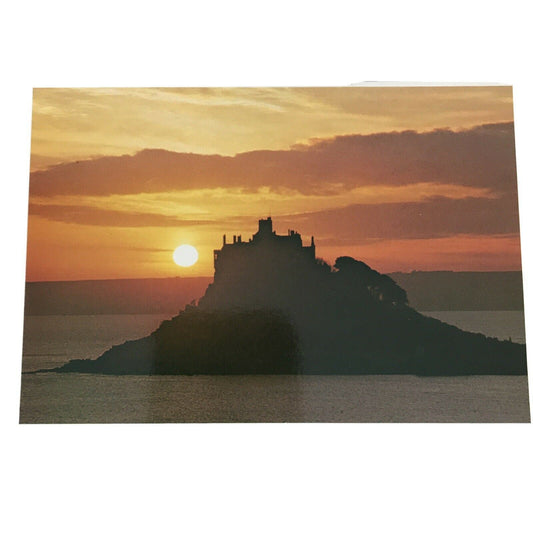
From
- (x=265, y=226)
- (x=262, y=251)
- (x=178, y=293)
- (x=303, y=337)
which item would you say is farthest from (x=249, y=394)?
(x=265, y=226)

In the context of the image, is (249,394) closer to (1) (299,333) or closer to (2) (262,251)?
(1) (299,333)

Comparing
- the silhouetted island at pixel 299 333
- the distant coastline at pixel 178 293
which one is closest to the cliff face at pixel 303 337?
the silhouetted island at pixel 299 333

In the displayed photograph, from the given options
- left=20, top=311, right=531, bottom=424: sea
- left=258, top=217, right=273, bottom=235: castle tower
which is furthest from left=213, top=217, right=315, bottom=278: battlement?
left=20, top=311, right=531, bottom=424: sea

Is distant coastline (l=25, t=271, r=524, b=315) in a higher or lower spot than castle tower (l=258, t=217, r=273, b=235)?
lower

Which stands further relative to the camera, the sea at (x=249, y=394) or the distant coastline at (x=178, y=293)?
the distant coastline at (x=178, y=293)

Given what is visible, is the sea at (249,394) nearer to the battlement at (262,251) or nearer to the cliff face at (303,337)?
the cliff face at (303,337)

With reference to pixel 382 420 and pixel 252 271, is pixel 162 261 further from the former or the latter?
pixel 382 420

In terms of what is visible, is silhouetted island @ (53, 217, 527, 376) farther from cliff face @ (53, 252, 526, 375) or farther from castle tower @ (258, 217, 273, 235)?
castle tower @ (258, 217, 273, 235)

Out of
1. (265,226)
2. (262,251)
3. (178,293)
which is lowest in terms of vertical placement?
(178,293)
